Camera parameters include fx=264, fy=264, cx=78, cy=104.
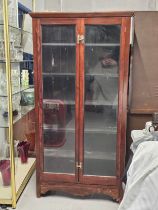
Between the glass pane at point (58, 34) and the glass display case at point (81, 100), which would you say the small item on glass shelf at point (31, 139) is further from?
the glass pane at point (58, 34)

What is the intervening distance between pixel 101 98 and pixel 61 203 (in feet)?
3.28

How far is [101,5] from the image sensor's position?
2.70 m

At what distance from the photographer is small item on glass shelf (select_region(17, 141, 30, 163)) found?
9.28ft

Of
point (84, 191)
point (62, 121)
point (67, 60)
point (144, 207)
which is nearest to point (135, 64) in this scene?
point (67, 60)

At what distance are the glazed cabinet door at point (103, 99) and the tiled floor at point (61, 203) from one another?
0.62 feet

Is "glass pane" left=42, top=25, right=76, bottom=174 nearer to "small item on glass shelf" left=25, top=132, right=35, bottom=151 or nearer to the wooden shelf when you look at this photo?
the wooden shelf

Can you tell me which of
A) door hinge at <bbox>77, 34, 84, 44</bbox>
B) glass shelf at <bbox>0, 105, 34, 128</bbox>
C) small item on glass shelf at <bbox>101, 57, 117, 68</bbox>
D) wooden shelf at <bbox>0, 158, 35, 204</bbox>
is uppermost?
door hinge at <bbox>77, 34, 84, 44</bbox>

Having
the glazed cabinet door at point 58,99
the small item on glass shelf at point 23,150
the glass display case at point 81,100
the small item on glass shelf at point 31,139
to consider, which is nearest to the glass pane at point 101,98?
the glass display case at point 81,100

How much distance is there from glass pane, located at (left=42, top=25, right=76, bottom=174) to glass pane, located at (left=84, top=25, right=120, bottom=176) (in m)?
0.14

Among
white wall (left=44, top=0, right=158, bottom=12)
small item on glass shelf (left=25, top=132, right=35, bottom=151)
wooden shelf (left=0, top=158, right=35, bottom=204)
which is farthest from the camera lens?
small item on glass shelf (left=25, top=132, right=35, bottom=151)

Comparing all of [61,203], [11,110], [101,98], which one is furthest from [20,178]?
[101,98]

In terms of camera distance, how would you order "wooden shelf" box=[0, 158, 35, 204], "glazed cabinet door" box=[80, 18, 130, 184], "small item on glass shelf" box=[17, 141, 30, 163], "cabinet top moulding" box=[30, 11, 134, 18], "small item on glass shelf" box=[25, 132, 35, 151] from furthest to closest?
"small item on glass shelf" box=[25, 132, 35, 151] → "small item on glass shelf" box=[17, 141, 30, 163] → "wooden shelf" box=[0, 158, 35, 204] → "glazed cabinet door" box=[80, 18, 130, 184] → "cabinet top moulding" box=[30, 11, 134, 18]

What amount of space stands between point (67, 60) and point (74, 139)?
2.33 feet

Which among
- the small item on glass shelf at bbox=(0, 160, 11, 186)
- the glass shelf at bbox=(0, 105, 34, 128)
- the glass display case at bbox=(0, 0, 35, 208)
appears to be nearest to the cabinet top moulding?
the glass display case at bbox=(0, 0, 35, 208)
